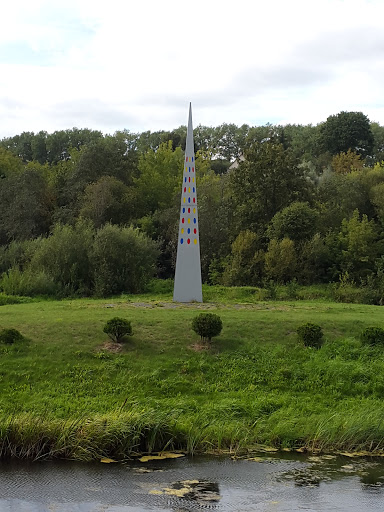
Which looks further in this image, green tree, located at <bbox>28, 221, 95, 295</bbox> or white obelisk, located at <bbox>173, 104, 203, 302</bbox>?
green tree, located at <bbox>28, 221, 95, 295</bbox>

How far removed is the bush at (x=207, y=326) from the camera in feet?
61.3

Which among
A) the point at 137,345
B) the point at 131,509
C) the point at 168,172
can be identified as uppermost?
the point at 168,172

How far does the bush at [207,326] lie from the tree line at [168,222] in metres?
12.8

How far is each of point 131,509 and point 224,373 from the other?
7422 millimetres

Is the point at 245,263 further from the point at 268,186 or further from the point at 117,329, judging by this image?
the point at 117,329

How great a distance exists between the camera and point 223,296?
29641 mm

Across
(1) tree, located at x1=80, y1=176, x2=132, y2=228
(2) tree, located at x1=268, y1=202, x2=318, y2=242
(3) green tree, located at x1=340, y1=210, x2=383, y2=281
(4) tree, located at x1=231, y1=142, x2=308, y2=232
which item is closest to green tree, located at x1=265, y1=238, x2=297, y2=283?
(2) tree, located at x1=268, y1=202, x2=318, y2=242

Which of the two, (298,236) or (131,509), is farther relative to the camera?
(298,236)

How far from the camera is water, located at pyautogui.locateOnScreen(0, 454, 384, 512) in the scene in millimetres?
10547

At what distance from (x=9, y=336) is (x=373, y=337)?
9.95 m

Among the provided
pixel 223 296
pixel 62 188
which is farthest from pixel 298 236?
pixel 62 188

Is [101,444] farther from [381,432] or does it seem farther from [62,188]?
[62,188]

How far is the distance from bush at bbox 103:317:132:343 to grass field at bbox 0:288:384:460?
11.7 inches

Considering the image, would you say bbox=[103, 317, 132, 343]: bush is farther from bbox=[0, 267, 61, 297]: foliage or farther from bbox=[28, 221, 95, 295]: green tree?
bbox=[28, 221, 95, 295]: green tree
